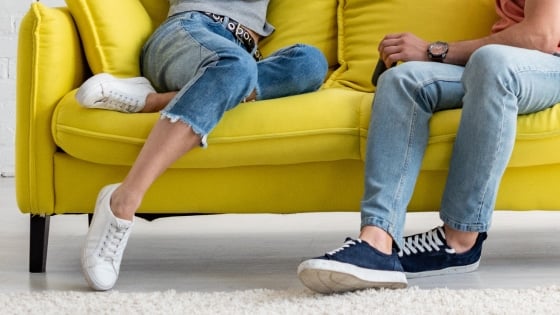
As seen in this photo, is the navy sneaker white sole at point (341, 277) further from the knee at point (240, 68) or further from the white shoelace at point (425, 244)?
the knee at point (240, 68)

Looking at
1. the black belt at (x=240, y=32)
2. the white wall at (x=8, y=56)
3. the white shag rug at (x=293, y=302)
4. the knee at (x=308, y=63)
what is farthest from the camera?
the white wall at (x=8, y=56)

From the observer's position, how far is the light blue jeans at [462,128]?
1882 millimetres

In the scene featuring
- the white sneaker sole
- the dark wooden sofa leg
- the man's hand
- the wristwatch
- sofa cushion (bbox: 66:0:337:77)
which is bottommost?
the dark wooden sofa leg

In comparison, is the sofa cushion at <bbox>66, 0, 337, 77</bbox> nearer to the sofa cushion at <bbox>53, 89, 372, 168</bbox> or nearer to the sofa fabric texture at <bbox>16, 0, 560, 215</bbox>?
the sofa fabric texture at <bbox>16, 0, 560, 215</bbox>

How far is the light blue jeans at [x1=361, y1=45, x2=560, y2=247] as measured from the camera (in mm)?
1882

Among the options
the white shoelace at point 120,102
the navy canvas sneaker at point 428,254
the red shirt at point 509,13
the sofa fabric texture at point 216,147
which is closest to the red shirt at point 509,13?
the red shirt at point 509,13

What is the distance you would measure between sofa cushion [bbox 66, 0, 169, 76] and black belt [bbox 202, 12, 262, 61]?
21cm

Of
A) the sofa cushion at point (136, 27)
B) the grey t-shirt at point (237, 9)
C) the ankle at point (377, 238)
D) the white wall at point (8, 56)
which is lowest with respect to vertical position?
the white wall at point (8, 56)

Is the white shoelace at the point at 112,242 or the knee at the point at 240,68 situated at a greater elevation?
the knee at the point at 240,68

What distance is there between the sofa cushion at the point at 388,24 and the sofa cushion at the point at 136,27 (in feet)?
0.17

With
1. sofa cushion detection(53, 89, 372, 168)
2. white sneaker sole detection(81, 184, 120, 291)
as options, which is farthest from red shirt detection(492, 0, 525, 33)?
white sneaker sole detection(81, 184, 120, 291)

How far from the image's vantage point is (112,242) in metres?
1.95

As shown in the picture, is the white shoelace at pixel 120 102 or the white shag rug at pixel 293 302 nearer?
the white shag rug at pixel 293 302

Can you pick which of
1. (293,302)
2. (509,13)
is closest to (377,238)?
(293,302)
